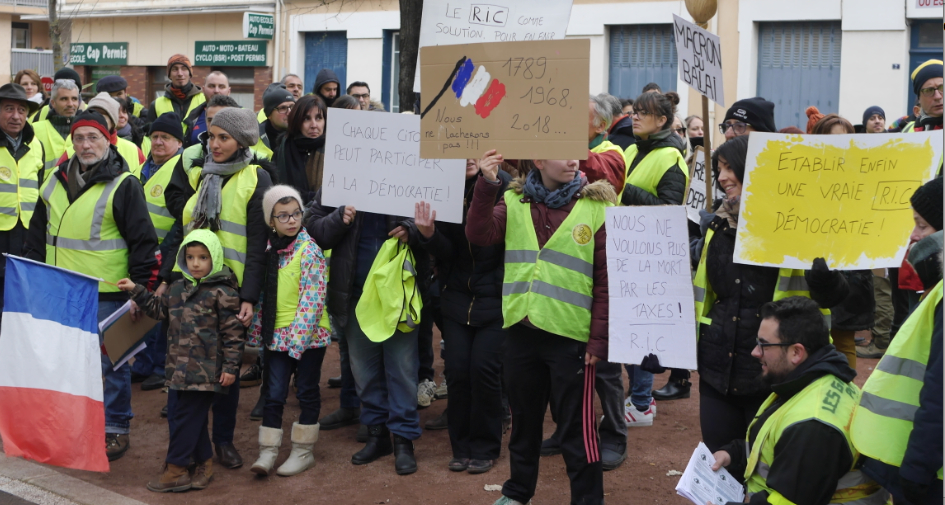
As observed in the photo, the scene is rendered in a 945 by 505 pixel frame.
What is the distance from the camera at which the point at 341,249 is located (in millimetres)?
5699

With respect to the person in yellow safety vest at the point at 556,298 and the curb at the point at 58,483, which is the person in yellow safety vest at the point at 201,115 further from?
the person in yellow safety vest at the point at 556,298

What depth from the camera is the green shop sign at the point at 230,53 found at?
22.0 metres

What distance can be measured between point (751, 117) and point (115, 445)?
430cm

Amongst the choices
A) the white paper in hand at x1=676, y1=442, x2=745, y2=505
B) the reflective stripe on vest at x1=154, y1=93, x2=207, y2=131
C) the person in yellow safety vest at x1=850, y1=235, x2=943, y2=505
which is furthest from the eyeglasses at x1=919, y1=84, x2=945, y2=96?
the reflective stripe on vest at x1=154, y1=93, x2=207, y2=131

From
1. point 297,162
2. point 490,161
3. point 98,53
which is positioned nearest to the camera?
point 490,161

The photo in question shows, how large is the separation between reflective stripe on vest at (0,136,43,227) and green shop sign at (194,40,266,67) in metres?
14.9

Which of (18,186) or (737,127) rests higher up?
(737,127)

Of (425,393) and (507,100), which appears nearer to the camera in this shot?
(507,100)

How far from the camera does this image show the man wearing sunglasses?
550 centimetres

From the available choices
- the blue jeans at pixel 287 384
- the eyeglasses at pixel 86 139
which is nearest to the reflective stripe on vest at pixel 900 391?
the blue jeans at pixel 287 384

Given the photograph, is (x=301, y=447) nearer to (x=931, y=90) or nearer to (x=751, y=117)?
(x=751, y=117)

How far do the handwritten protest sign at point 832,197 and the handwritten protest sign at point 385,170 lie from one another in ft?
5.85

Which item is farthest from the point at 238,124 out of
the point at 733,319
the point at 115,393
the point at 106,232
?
the point at 733,319

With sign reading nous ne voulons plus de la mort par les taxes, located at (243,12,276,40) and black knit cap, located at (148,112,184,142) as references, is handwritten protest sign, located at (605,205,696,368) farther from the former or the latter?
sign reading nous ne voulons plus de la mort par les taxes, located at (243,12,276,40)
